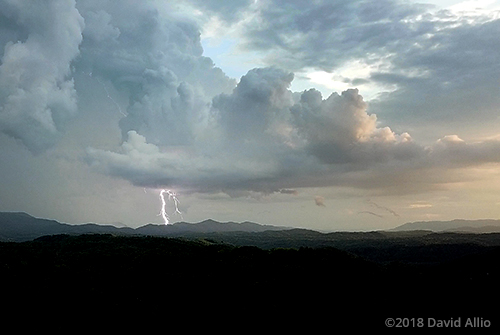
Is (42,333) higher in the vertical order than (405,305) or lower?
lower

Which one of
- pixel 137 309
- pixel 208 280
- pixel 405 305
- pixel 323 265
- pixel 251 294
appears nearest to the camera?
pixel 405 305

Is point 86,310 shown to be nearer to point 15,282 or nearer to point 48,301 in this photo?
point 48,301

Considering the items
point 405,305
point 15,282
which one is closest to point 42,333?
point 15,282

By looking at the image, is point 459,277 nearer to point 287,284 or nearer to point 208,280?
point 287,284

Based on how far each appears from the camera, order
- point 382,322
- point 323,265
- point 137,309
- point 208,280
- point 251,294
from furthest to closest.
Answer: point 323,265, point 208,280, point 251,294, point 137,309, point 382,322

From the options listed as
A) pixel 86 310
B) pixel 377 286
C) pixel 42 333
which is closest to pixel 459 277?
pixel 377 286

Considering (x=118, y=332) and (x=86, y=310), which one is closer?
(x=118, y=332)
